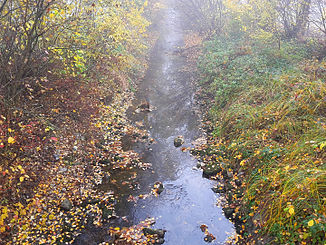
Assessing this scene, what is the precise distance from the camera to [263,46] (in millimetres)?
14078

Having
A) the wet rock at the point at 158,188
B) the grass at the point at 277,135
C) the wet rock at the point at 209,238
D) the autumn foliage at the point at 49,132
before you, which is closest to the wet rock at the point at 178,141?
the grass at the point at 277,135

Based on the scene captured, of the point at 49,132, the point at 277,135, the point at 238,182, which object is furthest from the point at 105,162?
the point at 277,135

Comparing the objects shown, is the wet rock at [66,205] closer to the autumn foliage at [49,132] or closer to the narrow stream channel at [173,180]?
the autumn foliage at [49,132]

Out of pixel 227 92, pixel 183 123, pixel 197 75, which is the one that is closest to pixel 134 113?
pixel 183 123

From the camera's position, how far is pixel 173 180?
7766mm

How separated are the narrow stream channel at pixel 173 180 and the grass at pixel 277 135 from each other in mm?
994

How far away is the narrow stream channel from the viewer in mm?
6176

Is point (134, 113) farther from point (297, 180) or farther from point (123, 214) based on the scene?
point (297, 180)

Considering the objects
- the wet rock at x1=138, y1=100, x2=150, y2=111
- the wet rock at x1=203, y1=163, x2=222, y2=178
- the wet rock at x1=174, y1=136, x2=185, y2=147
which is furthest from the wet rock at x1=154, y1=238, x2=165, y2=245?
the wet rock at x1=138, y1=100, x2=150, y2=111

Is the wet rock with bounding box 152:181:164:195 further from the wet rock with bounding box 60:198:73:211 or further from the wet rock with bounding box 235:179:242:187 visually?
the wet rock with bounding box 60:198:73:211

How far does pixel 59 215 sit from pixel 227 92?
27.8ft

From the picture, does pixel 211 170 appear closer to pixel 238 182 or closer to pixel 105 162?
pixel 238 182

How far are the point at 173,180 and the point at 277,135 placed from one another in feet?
11.6

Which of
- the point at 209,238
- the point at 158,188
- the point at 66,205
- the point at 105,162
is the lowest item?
the point at 209,238
